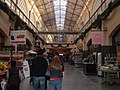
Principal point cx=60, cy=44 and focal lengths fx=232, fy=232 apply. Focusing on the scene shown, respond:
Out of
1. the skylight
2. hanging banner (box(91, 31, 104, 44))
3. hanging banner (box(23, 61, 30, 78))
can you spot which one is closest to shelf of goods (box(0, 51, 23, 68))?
hanging banner (box(23, 61, 30, 78))

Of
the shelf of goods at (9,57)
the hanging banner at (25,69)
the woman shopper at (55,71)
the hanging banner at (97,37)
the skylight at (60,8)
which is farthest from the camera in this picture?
the skylight at (60,8)

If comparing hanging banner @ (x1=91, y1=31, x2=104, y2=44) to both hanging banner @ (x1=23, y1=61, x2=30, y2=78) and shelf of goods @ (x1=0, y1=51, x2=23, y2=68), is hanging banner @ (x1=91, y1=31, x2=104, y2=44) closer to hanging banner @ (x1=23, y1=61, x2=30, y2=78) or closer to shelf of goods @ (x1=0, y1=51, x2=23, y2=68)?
hanging banner @ (x1=23, y1=61, x2=30, y2=78)

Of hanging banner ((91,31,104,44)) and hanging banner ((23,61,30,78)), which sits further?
hanging banner ((91,31,104,44))

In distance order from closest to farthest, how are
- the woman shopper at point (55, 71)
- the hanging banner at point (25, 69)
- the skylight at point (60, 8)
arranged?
the woman shopper at point (55, 71), the hanging banner at point (25, 69), the skylight at point (60, 8)

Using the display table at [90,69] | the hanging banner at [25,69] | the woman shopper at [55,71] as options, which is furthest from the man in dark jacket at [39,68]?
the display table at [90,69]

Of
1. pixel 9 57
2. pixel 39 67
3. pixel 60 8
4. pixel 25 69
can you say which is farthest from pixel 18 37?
pixel 60 8

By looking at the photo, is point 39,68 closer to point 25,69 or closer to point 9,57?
point 9,57

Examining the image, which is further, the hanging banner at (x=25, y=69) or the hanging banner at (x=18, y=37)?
the hanging banner at (x=25, y=69)

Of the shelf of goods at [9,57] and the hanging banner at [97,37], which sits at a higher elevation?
the hanging banner at [97,37]

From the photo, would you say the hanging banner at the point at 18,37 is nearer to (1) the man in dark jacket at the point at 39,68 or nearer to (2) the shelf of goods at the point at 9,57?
(2) the shelf of goods at the point at 9,57

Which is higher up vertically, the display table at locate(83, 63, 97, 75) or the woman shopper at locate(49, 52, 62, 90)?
the woman shopper at locate(49, 52, 62, 90)

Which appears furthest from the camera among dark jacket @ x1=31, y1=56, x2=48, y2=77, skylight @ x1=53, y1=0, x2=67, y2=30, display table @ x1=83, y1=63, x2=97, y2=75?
skylight @ x1=53, y1=0, x2=67, y2=30

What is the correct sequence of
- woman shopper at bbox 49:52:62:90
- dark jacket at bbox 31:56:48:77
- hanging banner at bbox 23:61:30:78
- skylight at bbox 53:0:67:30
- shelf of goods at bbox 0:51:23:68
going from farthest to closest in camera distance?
skylight at bbox 53:0:67:30 < hanging banner at bbox 23:61:30:78 < shelf of goods at bbox 0:51:23:68 < dark jacket at bbox 31:56:48:77 < woman shopper at bbox 49:52:62:90

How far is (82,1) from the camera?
104 feet
